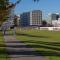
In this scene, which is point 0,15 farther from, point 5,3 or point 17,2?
point 17,2

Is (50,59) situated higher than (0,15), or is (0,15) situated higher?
(0,15)

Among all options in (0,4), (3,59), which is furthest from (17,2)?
(3,59)

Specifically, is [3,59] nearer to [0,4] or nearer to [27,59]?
[27,59]

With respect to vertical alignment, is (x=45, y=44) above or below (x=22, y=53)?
below

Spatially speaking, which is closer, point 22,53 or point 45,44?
point 22,53

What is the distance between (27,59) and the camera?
15078 mm

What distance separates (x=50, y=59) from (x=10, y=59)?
1.95 meters

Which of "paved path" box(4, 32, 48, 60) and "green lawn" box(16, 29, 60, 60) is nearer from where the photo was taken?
"paved path" box(4, 32, 48, 60)

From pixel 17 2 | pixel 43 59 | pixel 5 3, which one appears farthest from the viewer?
pixel 5 3

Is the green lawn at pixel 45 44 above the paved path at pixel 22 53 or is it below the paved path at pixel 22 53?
below

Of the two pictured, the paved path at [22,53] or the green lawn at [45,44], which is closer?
the paved path at [22,53]

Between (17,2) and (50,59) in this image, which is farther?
(17,2)

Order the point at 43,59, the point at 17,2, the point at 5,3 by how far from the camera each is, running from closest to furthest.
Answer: the point at 43,59 < the point at 17,2 < the point at 5,3

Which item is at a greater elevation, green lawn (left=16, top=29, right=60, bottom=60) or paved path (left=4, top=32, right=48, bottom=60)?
paved path (left=4, top=32, right=48, bottom=60)
